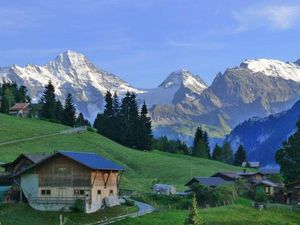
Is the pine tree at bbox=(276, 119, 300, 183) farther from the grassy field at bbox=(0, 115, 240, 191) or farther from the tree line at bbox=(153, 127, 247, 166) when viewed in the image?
the tree line at bbox=(153, 127, 247, 166)

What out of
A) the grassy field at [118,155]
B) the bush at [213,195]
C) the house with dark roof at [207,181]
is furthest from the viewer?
the grassy field at [118,155]

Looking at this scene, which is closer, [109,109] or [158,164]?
[158,164]

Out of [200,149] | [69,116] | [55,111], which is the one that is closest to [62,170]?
[55,111]

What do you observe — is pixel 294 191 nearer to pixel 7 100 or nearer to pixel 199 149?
pixel 199 149

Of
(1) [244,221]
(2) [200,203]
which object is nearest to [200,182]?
(2) [200,203]

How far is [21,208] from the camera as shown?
71.4m

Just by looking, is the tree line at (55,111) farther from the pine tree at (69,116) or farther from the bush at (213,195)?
the bush at (213,195)

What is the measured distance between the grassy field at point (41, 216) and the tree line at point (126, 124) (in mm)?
85574

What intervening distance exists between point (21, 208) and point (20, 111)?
9727 cm

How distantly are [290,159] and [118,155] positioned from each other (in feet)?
124

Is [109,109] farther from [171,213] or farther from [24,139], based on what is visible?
[171,213]

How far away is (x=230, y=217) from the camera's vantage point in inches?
2886

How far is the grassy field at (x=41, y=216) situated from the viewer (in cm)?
6506

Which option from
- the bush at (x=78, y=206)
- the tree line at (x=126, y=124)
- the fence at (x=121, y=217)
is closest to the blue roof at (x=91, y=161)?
the bush at (x=78, y=206)
